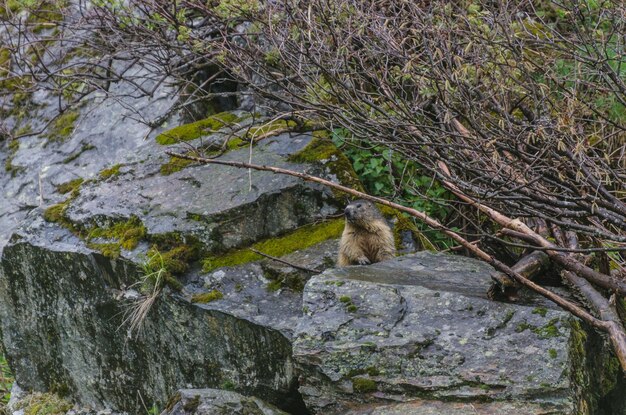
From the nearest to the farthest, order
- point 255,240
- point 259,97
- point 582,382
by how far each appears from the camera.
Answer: point 582,382
point 255,240
point 259,97

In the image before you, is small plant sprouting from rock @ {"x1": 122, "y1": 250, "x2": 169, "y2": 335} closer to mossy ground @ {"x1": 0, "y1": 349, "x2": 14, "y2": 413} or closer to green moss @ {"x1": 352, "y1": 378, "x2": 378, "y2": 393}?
green moss @ {"x1": 352, "y1": 378, "x2": 378, "y2": 393}

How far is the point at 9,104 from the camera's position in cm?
961

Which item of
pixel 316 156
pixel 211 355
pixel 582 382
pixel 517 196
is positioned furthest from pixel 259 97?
pixel 582 382

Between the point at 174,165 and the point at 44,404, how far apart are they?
2215mm

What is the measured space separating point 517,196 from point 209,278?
94.0 inches

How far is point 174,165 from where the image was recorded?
721 centimetres

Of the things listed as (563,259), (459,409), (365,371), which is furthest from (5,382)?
(563,259)

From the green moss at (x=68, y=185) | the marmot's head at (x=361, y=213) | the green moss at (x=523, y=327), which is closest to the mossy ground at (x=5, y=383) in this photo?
the green moss at (x=68, y=185)

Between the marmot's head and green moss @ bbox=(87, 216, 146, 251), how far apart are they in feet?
5.25

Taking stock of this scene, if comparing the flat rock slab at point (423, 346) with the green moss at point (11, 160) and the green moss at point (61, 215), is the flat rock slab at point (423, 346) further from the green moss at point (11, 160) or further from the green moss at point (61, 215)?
the green moss at point (11, 160)

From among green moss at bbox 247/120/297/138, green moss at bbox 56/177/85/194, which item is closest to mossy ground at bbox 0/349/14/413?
green moss at bbox 56/177/85/194

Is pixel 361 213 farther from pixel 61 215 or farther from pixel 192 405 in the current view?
pixel 61 215

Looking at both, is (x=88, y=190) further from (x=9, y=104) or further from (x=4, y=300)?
(x=9, y=104)

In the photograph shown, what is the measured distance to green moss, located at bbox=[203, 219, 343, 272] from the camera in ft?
21.1
